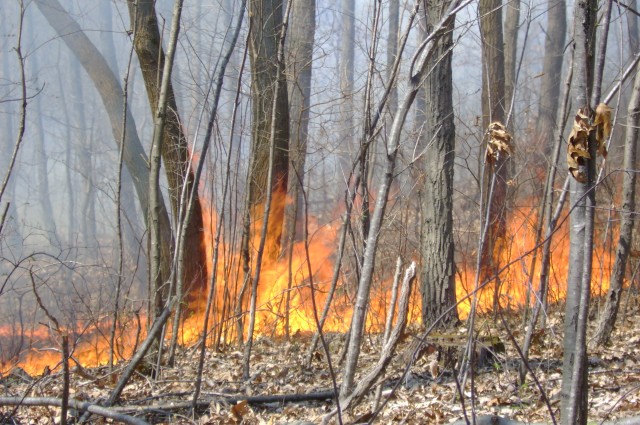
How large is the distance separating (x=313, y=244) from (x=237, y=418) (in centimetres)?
741

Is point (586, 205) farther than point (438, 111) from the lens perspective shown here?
No

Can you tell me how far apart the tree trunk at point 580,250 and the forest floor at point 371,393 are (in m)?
0.85

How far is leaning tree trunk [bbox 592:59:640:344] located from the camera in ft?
19.5

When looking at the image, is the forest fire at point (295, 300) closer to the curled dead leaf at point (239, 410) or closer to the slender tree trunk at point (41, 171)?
the curled dead leaf at point (239, 410)

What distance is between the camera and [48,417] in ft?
16.2

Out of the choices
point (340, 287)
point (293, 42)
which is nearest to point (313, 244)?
point (340, 287)

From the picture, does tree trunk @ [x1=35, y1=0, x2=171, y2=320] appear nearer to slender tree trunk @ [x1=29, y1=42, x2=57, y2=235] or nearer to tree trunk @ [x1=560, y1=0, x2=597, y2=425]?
tree trunk @ [x1=560, y1=0, x2=597, y2=425]

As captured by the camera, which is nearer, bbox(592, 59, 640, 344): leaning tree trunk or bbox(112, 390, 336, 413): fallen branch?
bbox(112, 390, 336, 413): fallen branch

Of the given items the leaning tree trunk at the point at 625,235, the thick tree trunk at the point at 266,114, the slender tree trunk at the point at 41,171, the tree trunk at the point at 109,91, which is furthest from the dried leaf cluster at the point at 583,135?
the slender tree trunk at the point at 41,171

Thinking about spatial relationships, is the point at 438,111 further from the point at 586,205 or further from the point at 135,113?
the point at 135,113

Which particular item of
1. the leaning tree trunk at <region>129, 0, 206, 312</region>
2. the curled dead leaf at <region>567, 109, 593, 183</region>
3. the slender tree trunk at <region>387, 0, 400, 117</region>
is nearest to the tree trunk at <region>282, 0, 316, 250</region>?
the slender tree trunk at <region>387, 0, 400, 117</region>

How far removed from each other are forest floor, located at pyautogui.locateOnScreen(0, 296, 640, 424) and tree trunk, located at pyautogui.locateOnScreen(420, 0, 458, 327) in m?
0.64

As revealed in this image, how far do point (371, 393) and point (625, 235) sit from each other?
2.79m

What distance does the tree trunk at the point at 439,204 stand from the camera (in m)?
6.81
